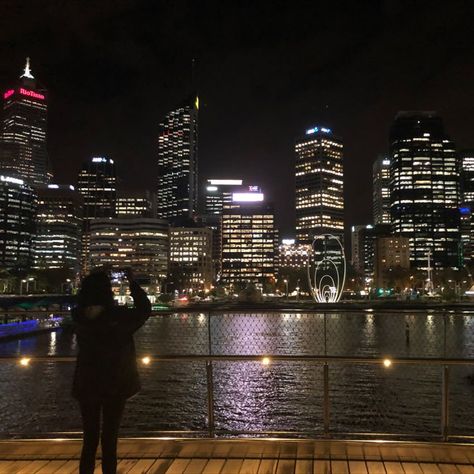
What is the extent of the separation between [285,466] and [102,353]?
2517 millimetres

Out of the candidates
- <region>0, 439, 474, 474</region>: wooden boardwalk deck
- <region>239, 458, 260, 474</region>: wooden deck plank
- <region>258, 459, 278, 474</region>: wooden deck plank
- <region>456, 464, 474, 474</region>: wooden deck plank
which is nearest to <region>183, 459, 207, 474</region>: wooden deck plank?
<region>0, 439, 474, 474</region>: wooden boardwalk deck

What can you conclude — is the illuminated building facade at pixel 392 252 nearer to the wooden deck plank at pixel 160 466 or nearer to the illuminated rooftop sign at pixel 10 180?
the illuminated rooftop sign at pixel 10 180

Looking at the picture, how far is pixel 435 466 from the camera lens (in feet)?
18.4

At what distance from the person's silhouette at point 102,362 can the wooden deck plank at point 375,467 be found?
2.68 m

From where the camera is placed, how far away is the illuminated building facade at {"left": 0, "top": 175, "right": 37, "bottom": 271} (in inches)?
7037

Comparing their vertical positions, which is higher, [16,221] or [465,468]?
[16,221]

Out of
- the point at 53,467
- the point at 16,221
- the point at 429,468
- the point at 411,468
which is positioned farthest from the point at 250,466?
the point at 16,221

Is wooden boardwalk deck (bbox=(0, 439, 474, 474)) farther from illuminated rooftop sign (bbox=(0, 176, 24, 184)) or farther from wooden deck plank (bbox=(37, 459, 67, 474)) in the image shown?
illuminated rooftop sign (bbox=(0, 176, 24, 184))

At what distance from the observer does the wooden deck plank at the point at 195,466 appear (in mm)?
5523

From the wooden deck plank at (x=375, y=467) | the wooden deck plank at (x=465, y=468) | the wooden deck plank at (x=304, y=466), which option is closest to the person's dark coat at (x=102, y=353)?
the wooden deck plank at (x=304, y=466)

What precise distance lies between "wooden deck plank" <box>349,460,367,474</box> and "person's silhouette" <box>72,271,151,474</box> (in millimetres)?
2496

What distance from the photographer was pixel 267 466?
223 inches

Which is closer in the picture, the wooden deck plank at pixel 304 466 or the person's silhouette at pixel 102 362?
the person's silhouette at pixel 102 362

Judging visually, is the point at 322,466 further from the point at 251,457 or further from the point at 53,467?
the point at 53,467
